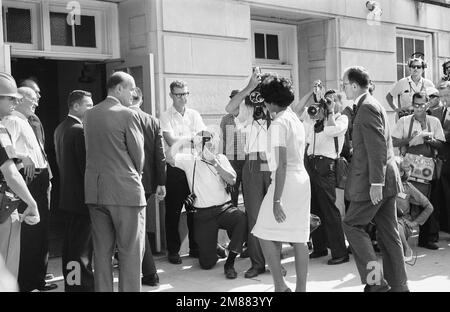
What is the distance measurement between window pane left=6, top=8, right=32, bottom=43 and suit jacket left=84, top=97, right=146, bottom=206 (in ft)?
8.23

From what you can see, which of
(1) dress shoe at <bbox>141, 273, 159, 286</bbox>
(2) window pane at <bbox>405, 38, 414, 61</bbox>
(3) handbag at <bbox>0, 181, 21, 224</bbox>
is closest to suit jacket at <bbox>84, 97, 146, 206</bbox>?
(3) handbag at <bbox>0, 181, 21, 224</bbox>

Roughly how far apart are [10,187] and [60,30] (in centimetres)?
319

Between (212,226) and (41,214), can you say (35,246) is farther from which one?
(212,226)

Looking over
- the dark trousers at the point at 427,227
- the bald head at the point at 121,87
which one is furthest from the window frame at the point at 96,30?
the dark trousers at the point at 427,227

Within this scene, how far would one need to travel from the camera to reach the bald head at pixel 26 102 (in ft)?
19.8

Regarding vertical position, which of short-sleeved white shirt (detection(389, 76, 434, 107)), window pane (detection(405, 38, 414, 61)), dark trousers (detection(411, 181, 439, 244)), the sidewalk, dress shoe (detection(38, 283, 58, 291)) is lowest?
the sidewalk

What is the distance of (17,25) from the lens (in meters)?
7.24

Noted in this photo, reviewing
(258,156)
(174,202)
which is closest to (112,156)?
(258,156)

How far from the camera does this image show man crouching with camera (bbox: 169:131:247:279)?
6.98 meters

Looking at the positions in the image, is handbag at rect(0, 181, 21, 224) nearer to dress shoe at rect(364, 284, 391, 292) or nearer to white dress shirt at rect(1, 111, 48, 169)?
white dress shirt at rect(1, 111, 48, 169)

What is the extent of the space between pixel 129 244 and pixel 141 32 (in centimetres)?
345

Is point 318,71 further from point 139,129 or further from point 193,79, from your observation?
point 139,129

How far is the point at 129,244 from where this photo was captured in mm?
5273

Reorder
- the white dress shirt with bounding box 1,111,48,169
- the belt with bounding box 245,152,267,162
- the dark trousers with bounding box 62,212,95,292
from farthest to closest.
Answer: the belt with bounding box 245,152,267,162 < the dark trousers with bounding box 62,212,95,292 < the white dress shirt with bounding box 1,111,48,169
